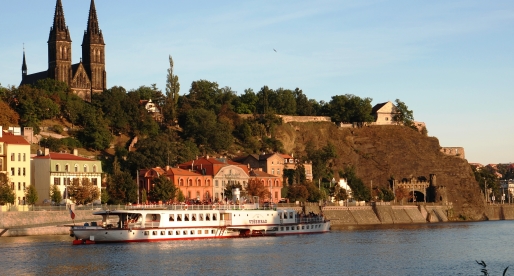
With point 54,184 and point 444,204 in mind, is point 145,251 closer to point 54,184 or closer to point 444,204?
point 54,184

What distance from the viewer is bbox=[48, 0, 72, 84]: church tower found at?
152 meters

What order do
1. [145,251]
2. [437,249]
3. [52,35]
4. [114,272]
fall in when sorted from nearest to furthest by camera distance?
→ [114,272]
[145,251]
[437,249]
[52,35]

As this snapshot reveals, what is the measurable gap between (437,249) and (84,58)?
100 metres

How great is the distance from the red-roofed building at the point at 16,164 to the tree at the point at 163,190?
51.1 ft

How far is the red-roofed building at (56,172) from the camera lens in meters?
102

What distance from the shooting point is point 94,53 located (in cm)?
15750

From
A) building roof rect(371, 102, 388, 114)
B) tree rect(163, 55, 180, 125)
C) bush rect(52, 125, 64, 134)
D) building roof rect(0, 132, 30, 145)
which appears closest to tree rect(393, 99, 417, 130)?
building roof rect(371, 102, 388, 114)

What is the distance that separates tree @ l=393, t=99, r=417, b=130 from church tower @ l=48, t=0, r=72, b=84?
218 feet

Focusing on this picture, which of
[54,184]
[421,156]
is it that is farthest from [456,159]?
[54,184]

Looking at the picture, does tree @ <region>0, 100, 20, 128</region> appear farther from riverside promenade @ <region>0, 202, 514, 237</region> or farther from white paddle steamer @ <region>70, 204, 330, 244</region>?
white paddle steamer @ <region>70, 204, 330, 244</region>

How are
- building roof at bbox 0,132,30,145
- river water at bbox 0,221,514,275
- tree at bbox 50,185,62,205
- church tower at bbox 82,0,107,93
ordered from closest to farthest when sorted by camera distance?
river water at bbox 0,221,514,275, building roof at bbox 0,132,30,145, tree at bbox 50,185,62,205, church tower at bbox 82,0,107,93

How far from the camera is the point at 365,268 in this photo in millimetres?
58375

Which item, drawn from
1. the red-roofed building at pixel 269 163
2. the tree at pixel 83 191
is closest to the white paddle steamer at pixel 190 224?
the tree at pixel 83 191

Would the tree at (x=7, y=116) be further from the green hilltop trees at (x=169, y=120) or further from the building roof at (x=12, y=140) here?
the building roof at (x=12, y=140)
